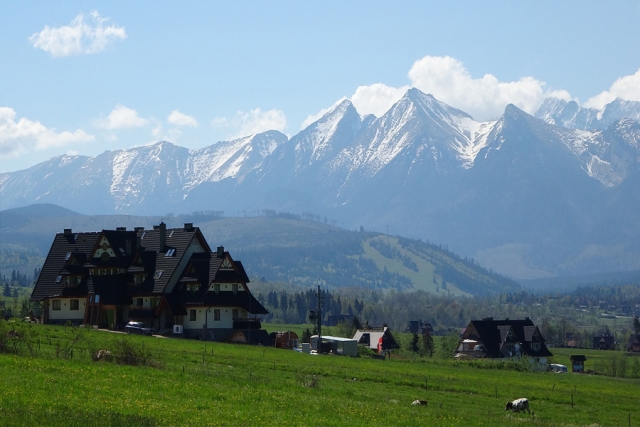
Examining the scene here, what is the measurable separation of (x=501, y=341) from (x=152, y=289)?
209 feet

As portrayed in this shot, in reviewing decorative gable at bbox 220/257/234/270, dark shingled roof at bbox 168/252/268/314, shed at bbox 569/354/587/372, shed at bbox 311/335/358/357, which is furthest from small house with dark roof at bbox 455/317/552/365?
decorative gable at bbox 220/257/234/270

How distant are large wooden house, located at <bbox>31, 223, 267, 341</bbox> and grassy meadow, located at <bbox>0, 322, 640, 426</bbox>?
1650cm

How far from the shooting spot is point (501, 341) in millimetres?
138125

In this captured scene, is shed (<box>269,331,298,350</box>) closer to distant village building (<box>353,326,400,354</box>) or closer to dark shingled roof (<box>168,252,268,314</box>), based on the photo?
dark shingled roof (<box>168,252,268,314</box>)

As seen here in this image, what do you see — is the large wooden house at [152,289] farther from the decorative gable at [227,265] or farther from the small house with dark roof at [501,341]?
the small house with dark roof at [501,341]

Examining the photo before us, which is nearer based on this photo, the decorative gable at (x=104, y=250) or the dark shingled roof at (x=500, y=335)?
the decorative gable at (x=104, y=250)

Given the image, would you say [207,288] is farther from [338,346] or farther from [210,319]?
[338,346]

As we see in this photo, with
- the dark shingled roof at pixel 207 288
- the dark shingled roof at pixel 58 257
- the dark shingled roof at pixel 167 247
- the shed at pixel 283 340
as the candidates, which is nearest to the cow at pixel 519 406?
the dark shingled roof at pixel 207 288

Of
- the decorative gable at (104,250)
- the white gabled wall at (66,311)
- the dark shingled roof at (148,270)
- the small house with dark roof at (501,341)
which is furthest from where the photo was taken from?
the small house with dark roof at (501,341)

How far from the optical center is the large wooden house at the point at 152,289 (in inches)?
3514

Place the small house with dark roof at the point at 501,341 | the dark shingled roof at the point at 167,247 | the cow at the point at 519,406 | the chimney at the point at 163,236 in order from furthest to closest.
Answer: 1. the small house with dark roof at the point at 501,341
2. the chimney at the point at 163,236
3. the dark shingled roof at the point at 167,247
4. the cow at the point at 519,406

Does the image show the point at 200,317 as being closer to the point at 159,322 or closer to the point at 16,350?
the point at 159,322

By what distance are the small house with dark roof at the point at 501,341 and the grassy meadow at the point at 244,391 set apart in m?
62.3

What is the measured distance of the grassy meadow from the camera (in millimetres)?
35156
